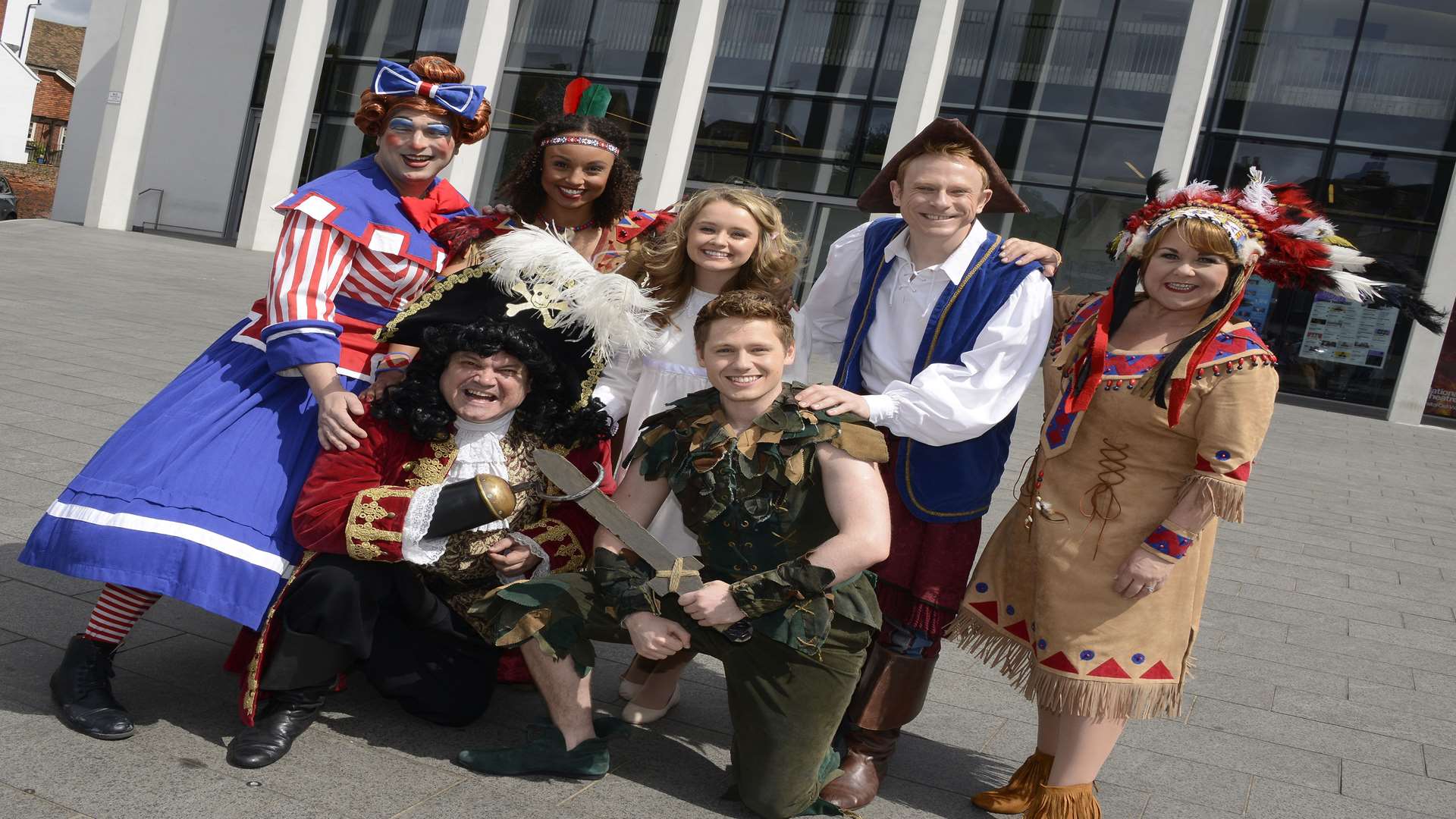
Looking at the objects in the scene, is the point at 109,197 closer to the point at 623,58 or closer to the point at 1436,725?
the point at 623,58

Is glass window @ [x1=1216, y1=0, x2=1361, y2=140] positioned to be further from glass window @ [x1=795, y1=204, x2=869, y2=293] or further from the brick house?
the brick house

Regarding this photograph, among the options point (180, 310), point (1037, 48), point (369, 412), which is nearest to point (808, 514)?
point (369, 412)

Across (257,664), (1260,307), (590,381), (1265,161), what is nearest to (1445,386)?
(1260,307)

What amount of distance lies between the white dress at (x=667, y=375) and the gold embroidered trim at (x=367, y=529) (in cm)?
69

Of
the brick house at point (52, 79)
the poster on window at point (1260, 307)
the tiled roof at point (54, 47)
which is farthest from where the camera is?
the tiled roof at point (54, 47)

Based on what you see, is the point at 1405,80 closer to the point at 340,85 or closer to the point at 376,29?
the point at 376,29

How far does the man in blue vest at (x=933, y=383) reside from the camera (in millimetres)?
2994

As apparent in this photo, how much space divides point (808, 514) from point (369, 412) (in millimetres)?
1188

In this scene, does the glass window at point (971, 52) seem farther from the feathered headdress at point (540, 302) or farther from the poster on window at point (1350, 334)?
the feathered headdress at point (540, 302)

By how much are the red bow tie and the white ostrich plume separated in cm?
40

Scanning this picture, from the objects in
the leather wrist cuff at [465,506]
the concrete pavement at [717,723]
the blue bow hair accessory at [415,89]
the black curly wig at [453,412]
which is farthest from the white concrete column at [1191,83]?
the leather wrist cuff at [465,506]

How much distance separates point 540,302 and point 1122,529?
62.8 inches

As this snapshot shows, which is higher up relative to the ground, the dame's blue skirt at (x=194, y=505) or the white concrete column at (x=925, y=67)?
the white concrete column at (x=925, y=67)

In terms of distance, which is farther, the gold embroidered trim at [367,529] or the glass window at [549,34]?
the glass window at [549,34]
